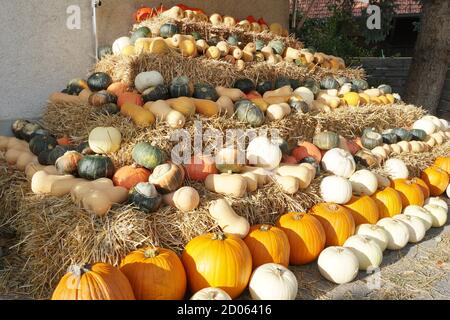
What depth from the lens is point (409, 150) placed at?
5.62 metres

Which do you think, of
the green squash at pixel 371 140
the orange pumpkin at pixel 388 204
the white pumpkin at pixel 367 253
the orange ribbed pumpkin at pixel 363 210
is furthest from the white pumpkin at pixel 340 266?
the green squash at pixel 371 140

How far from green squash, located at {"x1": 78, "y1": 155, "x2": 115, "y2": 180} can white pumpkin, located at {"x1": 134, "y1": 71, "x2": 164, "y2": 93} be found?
1560mm

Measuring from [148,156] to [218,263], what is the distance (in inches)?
49.4

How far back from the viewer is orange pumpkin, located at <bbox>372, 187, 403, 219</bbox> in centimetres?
439

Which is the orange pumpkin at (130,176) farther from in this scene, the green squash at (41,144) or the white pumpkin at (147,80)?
the white pumpkin at (147,80)

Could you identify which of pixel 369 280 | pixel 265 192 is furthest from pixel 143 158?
pixel 369 280

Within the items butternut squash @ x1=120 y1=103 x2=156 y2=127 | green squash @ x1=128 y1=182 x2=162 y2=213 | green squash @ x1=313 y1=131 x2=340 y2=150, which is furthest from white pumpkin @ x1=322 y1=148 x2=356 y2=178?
green squash @ x1=128 y1=182 x2=162 y2=213

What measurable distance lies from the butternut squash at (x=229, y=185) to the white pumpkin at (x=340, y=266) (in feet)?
2.91

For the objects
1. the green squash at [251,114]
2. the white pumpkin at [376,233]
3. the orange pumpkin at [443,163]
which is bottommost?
the white pumpkin at [376,233]

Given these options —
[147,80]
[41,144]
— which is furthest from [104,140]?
[147,80]

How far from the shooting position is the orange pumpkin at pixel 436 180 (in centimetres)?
528

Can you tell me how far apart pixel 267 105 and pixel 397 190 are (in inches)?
68.3

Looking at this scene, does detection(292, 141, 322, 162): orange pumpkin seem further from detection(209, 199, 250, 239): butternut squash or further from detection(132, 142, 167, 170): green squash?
detection(132, 142, 167, 170): green squash
